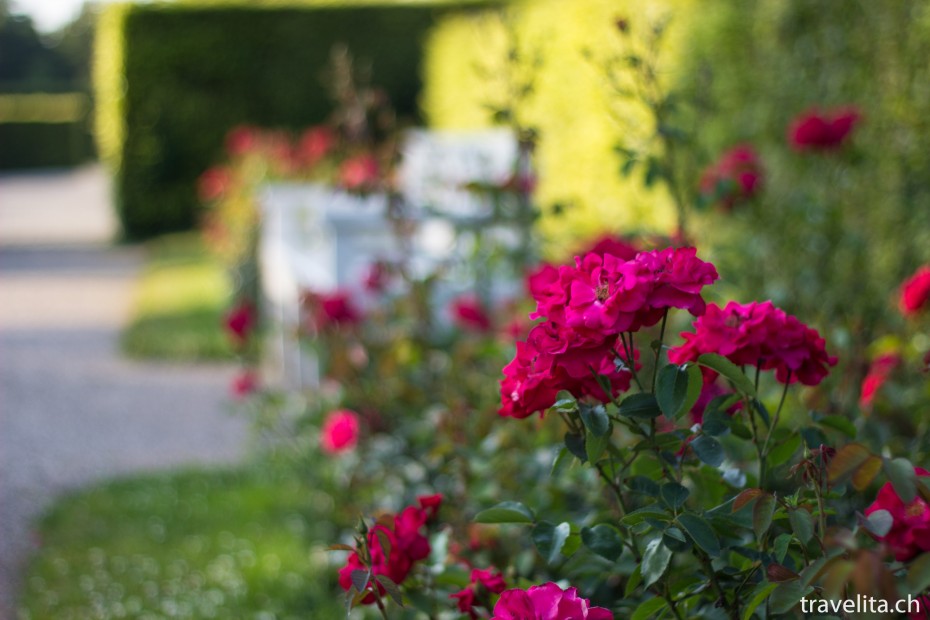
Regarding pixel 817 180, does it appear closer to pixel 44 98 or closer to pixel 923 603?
pixel 923 603

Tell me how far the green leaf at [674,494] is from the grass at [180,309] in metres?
5.48

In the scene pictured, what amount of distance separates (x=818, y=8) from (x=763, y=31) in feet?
0.99

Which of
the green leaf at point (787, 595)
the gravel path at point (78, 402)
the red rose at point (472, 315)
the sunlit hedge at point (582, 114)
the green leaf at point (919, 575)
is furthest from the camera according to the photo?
the gravel path at point (78, 402)

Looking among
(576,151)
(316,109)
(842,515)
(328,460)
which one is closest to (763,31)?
(576,151)

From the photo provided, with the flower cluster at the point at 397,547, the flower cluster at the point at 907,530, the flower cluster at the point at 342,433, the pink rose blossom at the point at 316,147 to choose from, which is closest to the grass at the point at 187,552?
the flower cluster at the point at 342,433

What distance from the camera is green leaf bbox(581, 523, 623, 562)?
1167mm

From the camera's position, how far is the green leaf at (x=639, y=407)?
1057 millimetres

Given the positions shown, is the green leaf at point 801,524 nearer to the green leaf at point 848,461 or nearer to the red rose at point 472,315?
the green leaf at point 848,461

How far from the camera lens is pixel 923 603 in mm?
954

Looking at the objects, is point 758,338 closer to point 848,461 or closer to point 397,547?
point 848,461

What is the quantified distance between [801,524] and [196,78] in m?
11.6

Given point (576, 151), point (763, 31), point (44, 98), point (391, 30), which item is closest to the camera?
A: point (763, 31)

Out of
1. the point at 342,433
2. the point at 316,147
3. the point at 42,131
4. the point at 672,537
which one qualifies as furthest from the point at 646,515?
the point at 42,131

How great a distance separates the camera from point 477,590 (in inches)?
49.0
